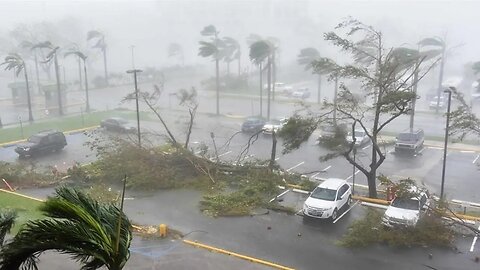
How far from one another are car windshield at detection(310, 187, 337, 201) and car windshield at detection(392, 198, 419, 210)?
235cm

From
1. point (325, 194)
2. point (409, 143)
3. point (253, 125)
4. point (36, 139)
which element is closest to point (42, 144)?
point (36, 139)

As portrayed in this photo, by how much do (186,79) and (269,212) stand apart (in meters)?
55.1

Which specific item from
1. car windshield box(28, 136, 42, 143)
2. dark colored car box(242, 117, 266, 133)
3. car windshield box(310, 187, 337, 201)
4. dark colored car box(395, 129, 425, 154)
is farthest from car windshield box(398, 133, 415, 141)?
car windshield box(28, 136, 42, 143)

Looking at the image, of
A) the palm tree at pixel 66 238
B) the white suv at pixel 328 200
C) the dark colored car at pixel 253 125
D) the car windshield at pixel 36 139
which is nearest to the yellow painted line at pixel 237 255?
the white suv at pixel 328 200

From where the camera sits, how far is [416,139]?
1202 inches

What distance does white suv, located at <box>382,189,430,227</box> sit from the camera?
1756 centimetres

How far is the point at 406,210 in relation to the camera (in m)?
18.7

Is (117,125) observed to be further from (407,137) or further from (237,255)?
(237,255)

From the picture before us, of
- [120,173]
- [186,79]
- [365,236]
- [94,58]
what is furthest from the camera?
[94,58]

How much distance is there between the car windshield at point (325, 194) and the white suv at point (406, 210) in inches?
86.2

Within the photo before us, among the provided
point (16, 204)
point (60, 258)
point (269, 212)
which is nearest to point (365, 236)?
point (269, 212)

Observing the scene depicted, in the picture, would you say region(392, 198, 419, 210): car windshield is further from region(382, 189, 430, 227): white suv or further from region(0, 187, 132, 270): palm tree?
region(0, 187, 132, 270): palm tree

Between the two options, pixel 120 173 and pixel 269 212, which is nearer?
pixel 269 212

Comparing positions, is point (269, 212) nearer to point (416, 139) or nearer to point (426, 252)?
point (426, 252)
